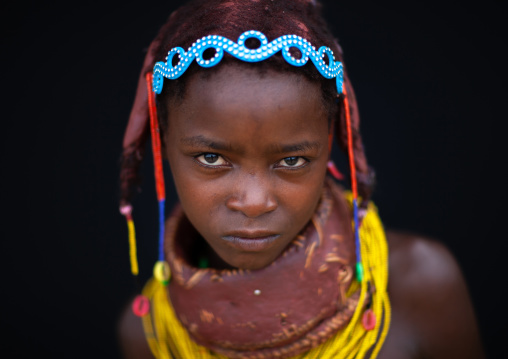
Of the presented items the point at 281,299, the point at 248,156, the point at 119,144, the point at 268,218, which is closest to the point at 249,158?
the point at 248,156

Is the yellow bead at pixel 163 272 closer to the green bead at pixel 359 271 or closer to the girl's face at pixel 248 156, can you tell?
the girl's face at pixel 248 156

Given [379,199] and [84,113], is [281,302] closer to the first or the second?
[379,199]

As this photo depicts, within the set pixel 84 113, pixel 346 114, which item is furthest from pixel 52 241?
pixel 346 114

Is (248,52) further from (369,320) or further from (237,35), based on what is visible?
(369,320)

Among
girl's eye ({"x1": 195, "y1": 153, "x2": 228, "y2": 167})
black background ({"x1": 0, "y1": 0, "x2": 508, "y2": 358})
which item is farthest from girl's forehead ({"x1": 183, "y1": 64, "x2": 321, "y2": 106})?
black background ({"x1": 0, "y1": 0, "x2": 508, "y2": 358})

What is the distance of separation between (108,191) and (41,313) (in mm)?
630

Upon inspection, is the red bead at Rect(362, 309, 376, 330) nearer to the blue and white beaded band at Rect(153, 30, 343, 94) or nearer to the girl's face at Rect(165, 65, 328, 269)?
the girl's face at Rect(165, 65, 328, 269)

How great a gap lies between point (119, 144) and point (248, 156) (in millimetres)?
1337

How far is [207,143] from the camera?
0.99 m

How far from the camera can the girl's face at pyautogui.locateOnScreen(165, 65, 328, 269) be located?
96 centimetres

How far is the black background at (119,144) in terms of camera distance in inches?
77.7

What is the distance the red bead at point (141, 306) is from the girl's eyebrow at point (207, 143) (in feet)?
→ 1.89

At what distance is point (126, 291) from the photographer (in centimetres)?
235

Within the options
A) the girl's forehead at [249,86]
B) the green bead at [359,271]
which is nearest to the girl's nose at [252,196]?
the girl's forehead at [249,86]
